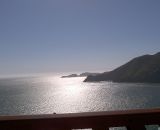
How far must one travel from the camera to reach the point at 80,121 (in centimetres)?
237

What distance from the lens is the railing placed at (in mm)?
2299

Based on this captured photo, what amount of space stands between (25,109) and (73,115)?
107 metres

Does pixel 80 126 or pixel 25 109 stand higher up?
pixel 80 126

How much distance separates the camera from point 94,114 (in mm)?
2402

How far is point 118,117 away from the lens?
239 centimetres

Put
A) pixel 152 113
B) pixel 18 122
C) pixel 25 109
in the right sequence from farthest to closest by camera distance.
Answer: pixel 25 109, pixel 152 113, pixel 18 122

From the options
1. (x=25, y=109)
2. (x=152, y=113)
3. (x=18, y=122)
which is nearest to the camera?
(x=18, y=122)

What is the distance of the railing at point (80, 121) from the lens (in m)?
2.30

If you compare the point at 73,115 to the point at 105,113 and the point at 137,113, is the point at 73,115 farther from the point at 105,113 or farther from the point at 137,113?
the point at 137,113

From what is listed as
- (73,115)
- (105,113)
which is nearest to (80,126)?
(73,115)

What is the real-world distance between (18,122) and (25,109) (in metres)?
107

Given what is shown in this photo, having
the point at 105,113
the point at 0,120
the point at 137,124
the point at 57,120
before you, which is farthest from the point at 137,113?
the point at 0,120

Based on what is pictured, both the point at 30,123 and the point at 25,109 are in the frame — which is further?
the point at 25,109

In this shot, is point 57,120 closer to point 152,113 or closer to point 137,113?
point 137,113
